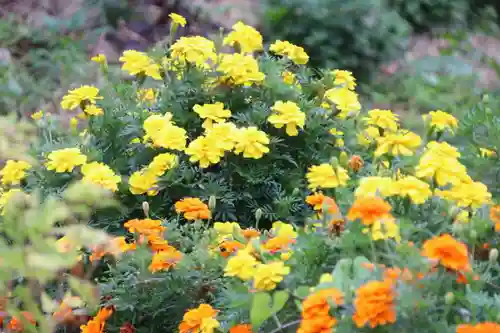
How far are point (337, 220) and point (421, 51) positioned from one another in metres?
4.19

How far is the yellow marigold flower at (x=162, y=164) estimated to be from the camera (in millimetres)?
2043

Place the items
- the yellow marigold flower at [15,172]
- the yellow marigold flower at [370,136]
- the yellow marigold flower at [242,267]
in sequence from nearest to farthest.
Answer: the yellow marigold flower at [242,267] < the yellow marigold flower at [15,172] < the yellow marigold flower at [370,136]

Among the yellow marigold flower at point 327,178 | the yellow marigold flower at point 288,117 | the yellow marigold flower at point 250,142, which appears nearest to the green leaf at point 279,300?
the yellow marigold flower at point 327,178

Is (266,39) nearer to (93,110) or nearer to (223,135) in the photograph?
(93,110)

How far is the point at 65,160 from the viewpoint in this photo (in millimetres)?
2037

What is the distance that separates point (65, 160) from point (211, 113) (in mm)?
387

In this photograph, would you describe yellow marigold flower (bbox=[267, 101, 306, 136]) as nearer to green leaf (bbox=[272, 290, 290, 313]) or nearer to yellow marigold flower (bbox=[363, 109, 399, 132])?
yellow marigold flower (bbox=[363, 109, 399, 132])

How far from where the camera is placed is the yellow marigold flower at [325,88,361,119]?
2199 mm

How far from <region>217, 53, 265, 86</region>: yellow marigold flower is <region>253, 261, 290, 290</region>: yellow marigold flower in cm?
74

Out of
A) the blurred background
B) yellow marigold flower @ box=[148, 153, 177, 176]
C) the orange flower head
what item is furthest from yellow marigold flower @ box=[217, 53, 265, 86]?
the blurred background

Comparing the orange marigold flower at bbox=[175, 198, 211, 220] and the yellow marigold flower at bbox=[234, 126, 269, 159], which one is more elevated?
the yellow marigold flower at bbox=[234, 126, 269, 159]

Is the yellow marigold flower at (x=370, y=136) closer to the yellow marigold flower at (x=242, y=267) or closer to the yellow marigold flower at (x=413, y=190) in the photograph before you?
the yellow marigold flower at (x=413, y=190)

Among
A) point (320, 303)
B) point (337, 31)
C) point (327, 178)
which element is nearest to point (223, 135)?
point (327, 178)

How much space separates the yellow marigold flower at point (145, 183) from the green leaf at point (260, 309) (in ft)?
2.01
